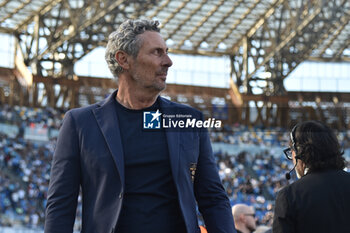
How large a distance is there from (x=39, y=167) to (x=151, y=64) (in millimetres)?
24761

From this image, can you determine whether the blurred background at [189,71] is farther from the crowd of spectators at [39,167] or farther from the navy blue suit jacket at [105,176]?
the navy blue suit jacket at [105,176]

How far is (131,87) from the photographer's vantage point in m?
2.92

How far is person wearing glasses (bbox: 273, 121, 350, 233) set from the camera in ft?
9.78

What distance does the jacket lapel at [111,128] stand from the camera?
8.90 feet

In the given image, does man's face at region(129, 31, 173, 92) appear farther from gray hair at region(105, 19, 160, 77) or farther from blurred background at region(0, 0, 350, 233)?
blurred background at region(0, 0, 350, 233)

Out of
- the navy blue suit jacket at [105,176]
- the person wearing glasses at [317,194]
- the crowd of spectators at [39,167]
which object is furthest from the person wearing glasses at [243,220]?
the crowd of spectators at [39,167]

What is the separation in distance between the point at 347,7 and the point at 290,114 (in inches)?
385

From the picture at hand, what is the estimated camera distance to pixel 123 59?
295 centimetres

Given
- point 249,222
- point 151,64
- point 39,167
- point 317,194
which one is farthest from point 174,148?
point 39,167

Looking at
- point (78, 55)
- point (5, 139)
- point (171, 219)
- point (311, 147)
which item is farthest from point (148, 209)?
point (78, 55)

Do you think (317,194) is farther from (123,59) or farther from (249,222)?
(249,222)

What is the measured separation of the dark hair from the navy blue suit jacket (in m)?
0.48

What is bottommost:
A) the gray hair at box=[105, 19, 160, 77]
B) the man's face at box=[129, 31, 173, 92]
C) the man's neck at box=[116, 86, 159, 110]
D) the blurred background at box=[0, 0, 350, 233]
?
the man's neck at box=[116, 86, 159, 110]

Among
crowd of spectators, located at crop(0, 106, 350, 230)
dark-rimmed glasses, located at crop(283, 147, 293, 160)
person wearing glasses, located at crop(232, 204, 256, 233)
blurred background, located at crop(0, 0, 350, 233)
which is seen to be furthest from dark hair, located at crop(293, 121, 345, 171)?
blurred background, located at crop(0, 0, 350, 233)
